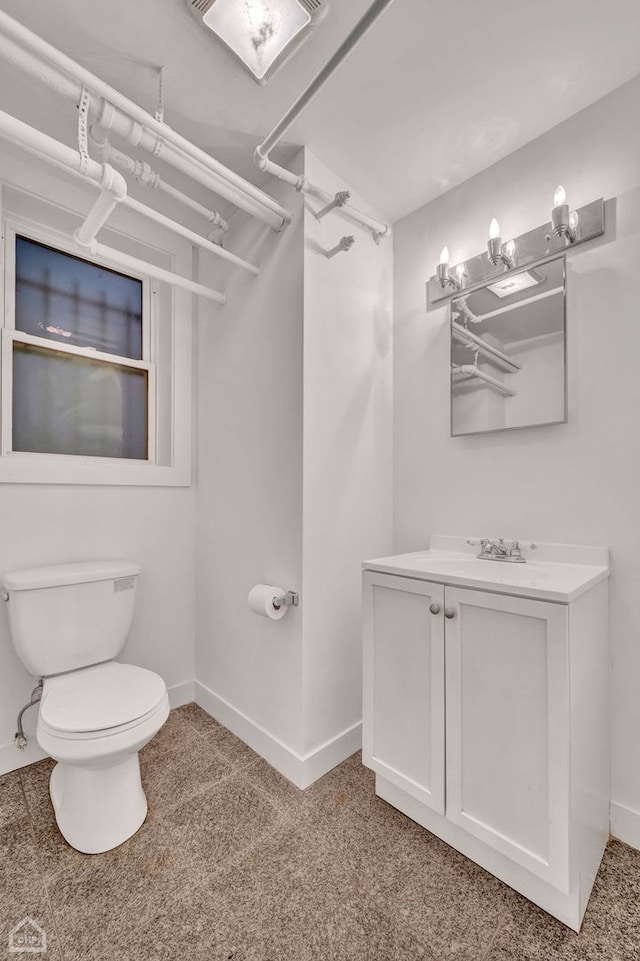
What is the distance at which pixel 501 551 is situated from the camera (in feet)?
5.39

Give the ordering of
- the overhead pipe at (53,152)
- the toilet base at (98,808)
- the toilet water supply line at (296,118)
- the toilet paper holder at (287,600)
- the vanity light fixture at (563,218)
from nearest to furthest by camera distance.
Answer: the toilet water supply line at (296,118) → the overhead pipe at (53,152) → the toilet base at (98,808) → the vanity light fixture at (563,218) → the toilet paper holder at (287,600)

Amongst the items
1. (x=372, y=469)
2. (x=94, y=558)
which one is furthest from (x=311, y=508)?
(x=94, y=558)

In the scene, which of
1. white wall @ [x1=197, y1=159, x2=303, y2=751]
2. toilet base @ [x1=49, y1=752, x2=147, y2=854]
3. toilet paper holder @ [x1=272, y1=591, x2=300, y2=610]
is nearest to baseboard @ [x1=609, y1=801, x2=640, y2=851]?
white wall @ [x1=197, y1=159, x2=303, y2=751]

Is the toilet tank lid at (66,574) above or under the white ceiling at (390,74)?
under

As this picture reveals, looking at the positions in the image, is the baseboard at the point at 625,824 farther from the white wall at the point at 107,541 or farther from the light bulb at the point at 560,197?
the light bulb at the point at 560,197

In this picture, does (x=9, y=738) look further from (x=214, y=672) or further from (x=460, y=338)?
(x=460, y=338)

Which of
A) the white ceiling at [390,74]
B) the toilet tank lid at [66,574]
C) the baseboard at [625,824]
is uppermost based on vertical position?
the white ceiling at [390,74]

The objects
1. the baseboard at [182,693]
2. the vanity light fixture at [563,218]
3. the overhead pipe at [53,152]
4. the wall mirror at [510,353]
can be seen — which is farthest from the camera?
the baseboard at [182,693]

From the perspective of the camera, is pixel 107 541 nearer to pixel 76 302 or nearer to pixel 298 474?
pixel 298 474

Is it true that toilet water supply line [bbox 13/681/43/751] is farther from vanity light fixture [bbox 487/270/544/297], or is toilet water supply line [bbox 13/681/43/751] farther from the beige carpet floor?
vanity light fixture [bbox 487/270/544/297]

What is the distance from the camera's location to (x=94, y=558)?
6.41 ft

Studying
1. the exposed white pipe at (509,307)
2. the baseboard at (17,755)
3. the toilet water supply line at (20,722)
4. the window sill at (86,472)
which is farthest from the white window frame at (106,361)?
the exposed white pipe at (509,307)

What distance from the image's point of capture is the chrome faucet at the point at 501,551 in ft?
5.28

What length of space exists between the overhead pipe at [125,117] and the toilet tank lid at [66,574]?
154 cm
